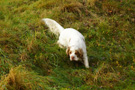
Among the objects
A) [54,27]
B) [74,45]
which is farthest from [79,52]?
[54,27]

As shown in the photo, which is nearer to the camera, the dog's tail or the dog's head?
the dog's head

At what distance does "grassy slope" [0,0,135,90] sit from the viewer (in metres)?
4.05

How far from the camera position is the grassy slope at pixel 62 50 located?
4051 mm

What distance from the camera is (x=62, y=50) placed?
5621 mm

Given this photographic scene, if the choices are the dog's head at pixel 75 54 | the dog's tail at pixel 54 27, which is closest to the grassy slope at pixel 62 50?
the dog's tail at pixel 54 27

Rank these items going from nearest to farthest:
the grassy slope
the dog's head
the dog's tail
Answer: the grassy slope
the dog's head
the dog's tail

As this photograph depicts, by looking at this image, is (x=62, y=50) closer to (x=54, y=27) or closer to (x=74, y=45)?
(x=74, y=45)

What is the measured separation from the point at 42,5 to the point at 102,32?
9.62 feet

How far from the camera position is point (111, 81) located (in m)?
4.40

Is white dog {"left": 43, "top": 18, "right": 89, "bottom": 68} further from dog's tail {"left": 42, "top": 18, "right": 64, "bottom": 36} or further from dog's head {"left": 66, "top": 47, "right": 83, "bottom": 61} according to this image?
dog's tail {"left": 42, "top": 18, "right": 64, "bottom": 36}

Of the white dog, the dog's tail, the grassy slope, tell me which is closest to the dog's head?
the white dog

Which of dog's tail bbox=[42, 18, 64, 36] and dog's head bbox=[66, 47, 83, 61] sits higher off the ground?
dog's tail bbox=[42, 18, 64, 36]

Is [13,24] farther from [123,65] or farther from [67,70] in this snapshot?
[123,65]

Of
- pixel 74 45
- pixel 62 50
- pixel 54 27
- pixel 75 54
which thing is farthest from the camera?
pixel 54 27
